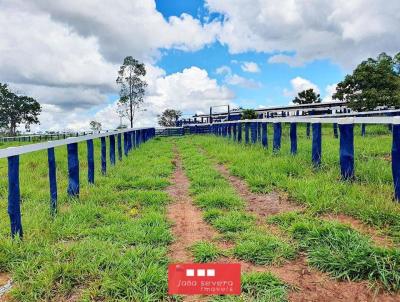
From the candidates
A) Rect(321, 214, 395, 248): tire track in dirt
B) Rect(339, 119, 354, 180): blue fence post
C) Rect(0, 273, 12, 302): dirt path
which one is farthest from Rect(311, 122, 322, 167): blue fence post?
Rect(0, 273, 12, 302): dirt path

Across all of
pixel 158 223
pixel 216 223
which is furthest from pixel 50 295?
pixel 216 223

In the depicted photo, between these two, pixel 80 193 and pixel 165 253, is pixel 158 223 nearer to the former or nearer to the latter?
pixel 165 253

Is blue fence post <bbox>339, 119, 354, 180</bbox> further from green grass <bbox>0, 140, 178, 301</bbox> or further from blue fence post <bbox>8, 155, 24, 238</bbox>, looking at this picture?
blue fence post <bbox>8, 155, 24, 238</bbox>

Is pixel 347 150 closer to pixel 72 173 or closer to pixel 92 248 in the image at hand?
pixel 92 248

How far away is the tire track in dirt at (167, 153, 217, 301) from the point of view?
3842 mm

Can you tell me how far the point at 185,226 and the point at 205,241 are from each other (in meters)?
0.72

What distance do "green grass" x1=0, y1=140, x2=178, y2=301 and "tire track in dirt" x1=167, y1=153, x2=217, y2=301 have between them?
126 millimetres

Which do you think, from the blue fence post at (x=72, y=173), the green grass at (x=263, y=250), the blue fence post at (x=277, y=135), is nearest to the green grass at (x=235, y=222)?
the green grass at (x=263, y=250)

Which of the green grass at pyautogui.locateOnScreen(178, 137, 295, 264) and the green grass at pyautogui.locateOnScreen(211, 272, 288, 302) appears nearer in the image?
the green grass at pyautogui.locateOnScreen(211, 272, 288, 302)

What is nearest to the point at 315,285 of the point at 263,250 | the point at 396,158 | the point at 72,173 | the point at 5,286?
the point at 263,250

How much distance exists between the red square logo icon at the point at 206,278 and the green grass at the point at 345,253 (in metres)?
1.07

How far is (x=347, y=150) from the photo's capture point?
19.7ft

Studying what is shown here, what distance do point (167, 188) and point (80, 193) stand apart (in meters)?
1.63

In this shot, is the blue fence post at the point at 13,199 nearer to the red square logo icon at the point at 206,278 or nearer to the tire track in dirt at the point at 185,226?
the tire track in dirt at the point at 185,226
